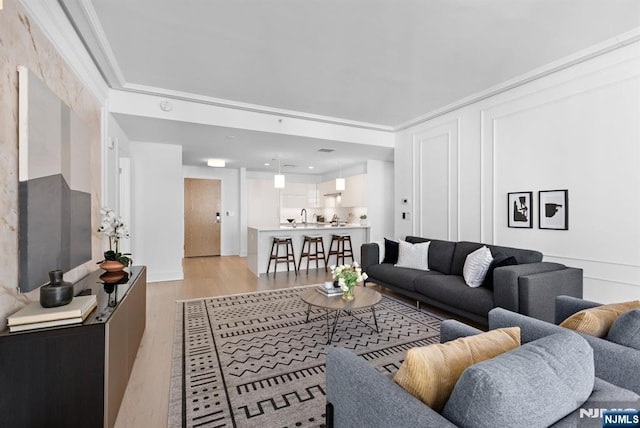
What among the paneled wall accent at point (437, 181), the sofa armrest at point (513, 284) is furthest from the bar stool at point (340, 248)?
the sofa armrest at point (513, 284)

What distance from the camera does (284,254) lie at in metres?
6.17

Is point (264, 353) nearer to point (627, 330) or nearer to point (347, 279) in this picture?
point (347, 279)

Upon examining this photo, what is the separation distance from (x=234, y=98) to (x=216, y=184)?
4509 millimetres

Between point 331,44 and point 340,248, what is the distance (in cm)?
450

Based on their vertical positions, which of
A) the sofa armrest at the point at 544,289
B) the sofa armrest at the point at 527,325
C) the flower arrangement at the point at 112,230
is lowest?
the sofa armrest at the point at 544,289

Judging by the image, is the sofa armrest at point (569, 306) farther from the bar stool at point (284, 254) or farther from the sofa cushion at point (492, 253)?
the bar stool at point (284, 254)

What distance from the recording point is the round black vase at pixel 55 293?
1627mm

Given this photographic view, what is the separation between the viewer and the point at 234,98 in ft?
13.8

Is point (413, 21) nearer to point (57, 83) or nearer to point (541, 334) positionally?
point (541, 334)

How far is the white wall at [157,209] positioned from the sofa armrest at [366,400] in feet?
16.0

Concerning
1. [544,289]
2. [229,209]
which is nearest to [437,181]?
[544,289]

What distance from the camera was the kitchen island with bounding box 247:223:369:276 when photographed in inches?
230

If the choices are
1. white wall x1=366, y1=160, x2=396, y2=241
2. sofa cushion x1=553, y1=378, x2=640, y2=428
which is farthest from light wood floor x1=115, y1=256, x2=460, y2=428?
sofa cushion x1=553, y1=378, x2=640, y2=428

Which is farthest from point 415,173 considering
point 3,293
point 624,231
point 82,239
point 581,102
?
point 3,293
